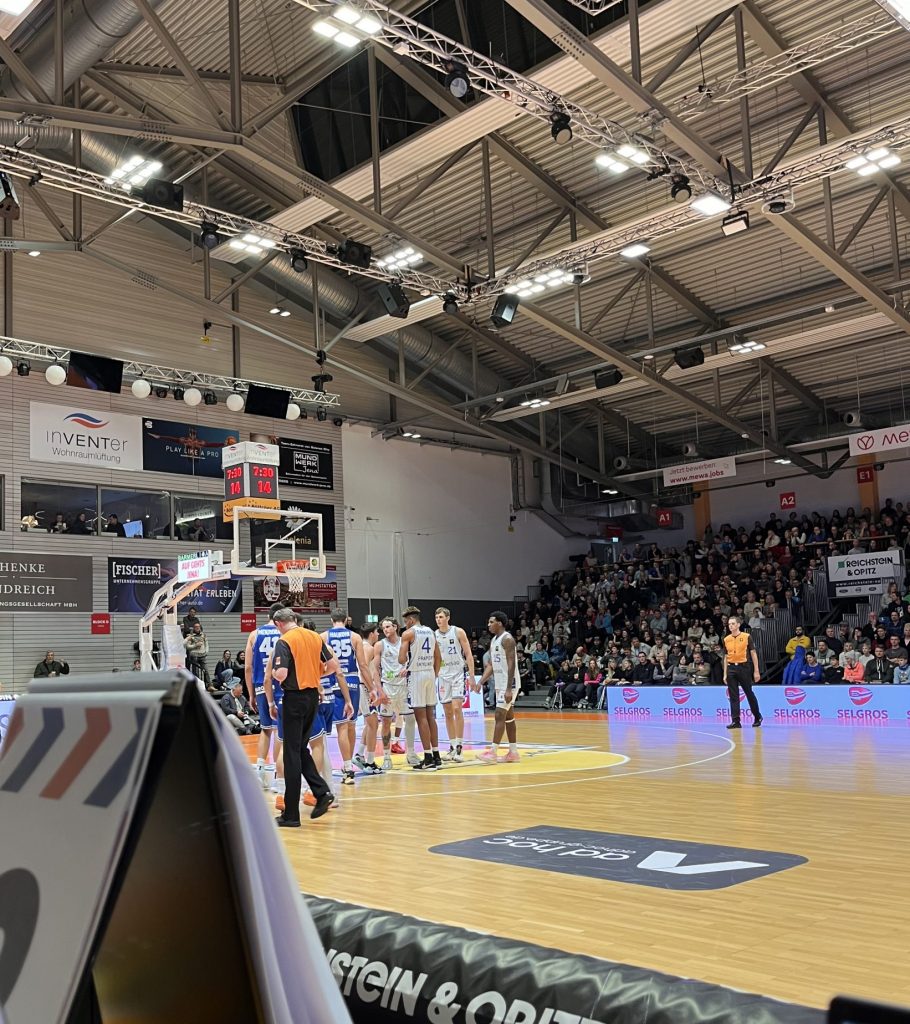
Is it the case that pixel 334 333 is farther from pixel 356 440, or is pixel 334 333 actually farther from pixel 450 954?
pixel 450 954

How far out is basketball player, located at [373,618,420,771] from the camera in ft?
39.1

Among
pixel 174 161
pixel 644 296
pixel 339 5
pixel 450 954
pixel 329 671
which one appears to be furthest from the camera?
pixel 644 296

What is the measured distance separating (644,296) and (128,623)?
13.0m

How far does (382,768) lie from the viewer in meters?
12.1

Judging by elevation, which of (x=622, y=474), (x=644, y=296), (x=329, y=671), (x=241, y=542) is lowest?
(x=329, y=671)

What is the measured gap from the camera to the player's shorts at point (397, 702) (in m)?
11.9

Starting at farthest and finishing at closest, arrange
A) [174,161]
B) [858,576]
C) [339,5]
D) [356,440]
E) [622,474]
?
1. [622,474]
2. [356,440]
3. [858,576]
4. [174,161]
5. [339,5]

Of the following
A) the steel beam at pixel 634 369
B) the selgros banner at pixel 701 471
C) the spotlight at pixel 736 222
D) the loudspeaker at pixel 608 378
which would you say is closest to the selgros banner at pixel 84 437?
the steel beam at pixel 634 369

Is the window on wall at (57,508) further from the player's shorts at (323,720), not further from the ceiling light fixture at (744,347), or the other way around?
the ceiling light fixture at (744,347)

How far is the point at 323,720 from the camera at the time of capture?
9.57 meters

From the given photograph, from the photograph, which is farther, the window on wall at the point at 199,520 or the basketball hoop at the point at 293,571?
the window on wall at the point at 199,520

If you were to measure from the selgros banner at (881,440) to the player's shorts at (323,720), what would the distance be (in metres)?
14.7

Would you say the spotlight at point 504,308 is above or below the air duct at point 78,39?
below

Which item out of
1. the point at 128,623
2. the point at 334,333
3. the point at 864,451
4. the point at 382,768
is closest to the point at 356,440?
the point at 334,333
